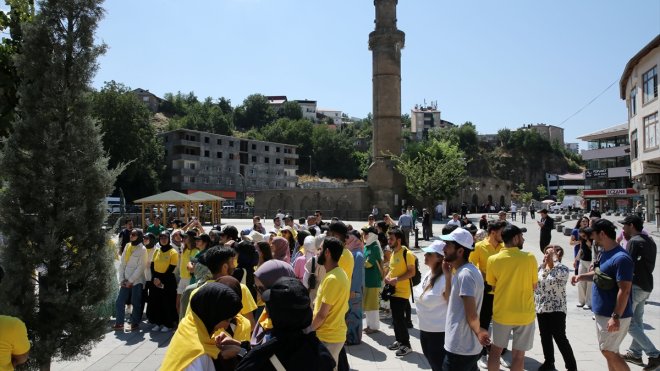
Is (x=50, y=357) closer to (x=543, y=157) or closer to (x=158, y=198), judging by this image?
(x=158, y=198)

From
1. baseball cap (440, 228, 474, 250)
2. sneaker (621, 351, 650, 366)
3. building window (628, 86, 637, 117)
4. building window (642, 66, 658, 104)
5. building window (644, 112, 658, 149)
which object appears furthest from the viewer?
building window (628, 86, 637, 117)

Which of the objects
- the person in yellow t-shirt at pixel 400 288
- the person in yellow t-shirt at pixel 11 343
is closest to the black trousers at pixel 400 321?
the person in yellow t-shirt at pixel 400 288

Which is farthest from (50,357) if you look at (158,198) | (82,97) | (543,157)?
(543,157)

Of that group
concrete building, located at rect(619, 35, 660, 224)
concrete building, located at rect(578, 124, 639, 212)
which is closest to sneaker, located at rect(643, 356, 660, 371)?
concrete building, located at rect(619, 35, 660, 224)

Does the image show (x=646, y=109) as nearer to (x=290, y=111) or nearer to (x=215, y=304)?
(x=215, y=304)

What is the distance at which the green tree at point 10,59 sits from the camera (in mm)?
5703

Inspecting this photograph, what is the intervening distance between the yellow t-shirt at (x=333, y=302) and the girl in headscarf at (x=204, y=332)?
140 cm

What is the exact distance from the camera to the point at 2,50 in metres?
5.97

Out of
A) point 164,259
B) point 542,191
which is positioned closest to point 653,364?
point 164,259

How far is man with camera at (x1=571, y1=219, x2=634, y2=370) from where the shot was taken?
4.67m

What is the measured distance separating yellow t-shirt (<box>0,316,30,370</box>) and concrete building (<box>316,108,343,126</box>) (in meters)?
137

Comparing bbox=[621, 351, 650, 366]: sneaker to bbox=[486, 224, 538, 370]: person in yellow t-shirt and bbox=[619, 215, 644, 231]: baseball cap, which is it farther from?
bbox=[486, 224, 538, 370]: person in yellow t-shirt

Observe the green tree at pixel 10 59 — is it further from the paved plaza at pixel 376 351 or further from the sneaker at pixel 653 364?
the sneaker at pixel 653 364

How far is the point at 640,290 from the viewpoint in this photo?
5852 millimetres
